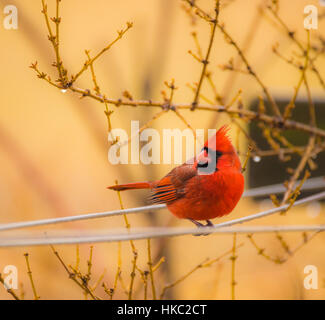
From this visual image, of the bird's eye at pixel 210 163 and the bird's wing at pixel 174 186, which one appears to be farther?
the bird's wing at pixel 174 186

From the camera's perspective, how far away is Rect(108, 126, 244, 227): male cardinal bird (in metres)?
1.16

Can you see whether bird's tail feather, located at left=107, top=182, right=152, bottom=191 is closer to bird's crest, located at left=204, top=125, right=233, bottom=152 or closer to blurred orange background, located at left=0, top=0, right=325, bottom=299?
bird's crest, located at left=204, top=125, right=233, bottom=152

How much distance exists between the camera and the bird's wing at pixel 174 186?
1.37 metres

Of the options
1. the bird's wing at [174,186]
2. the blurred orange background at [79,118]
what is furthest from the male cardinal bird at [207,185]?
the blurred orange background at [79,118]

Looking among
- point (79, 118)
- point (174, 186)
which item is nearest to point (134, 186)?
point (174, 186)

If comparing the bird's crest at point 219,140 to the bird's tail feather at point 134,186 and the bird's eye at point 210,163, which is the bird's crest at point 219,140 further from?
the bird's tail feather at point 134,186

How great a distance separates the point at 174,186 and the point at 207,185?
0.14 metres

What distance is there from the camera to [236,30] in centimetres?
269

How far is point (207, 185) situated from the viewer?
128 centimetres
